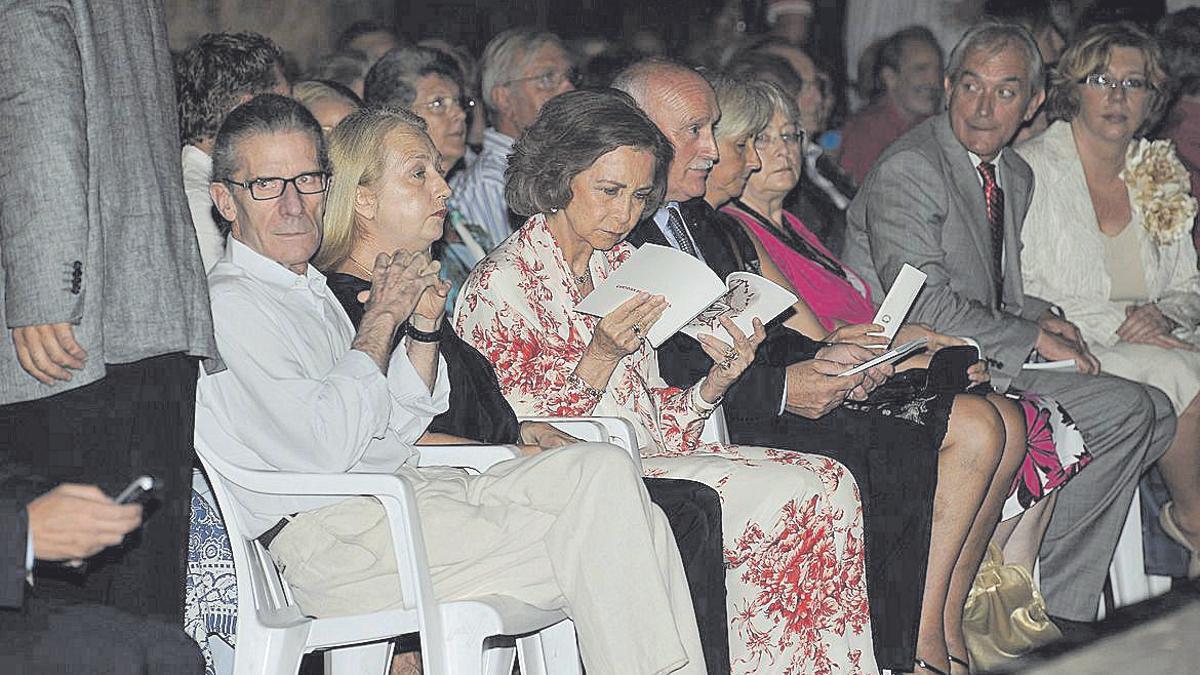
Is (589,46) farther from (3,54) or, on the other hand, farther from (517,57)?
(3,54)

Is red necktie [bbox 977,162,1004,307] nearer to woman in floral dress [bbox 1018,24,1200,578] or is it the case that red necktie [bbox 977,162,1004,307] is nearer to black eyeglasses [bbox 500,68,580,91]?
woman in floral dress [bbox 1018,24,1200,578]

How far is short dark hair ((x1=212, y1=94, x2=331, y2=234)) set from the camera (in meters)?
3.08

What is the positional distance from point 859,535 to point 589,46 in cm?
454

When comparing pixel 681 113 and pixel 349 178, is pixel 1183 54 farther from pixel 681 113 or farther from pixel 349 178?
pixel 349 178

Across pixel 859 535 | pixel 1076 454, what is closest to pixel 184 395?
pixel 859 535

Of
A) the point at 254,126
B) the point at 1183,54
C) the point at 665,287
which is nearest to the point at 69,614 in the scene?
the point at 254,126

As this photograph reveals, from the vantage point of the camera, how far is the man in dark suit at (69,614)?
7.00ft

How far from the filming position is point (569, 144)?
3.75 metres

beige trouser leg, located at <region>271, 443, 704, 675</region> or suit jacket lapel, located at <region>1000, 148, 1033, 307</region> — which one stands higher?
suit jacket lapel, located at <region>1000, 148, 1033, 307</region>

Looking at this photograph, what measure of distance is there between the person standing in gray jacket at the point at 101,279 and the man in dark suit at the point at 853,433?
1548 millimetres

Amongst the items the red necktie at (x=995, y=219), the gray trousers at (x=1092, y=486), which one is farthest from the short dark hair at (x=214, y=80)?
the gray trousers at (x=1092, y=486)

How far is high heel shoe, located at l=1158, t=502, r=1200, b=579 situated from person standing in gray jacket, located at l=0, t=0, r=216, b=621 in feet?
10.9

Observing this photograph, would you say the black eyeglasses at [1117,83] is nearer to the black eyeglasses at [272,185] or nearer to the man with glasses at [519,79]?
the man with glasses at [519,79]

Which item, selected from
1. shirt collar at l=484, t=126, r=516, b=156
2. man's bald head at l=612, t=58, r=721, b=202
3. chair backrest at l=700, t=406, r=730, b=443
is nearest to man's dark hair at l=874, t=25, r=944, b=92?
shirt collar at l=484, t=126, r=516, b=156
